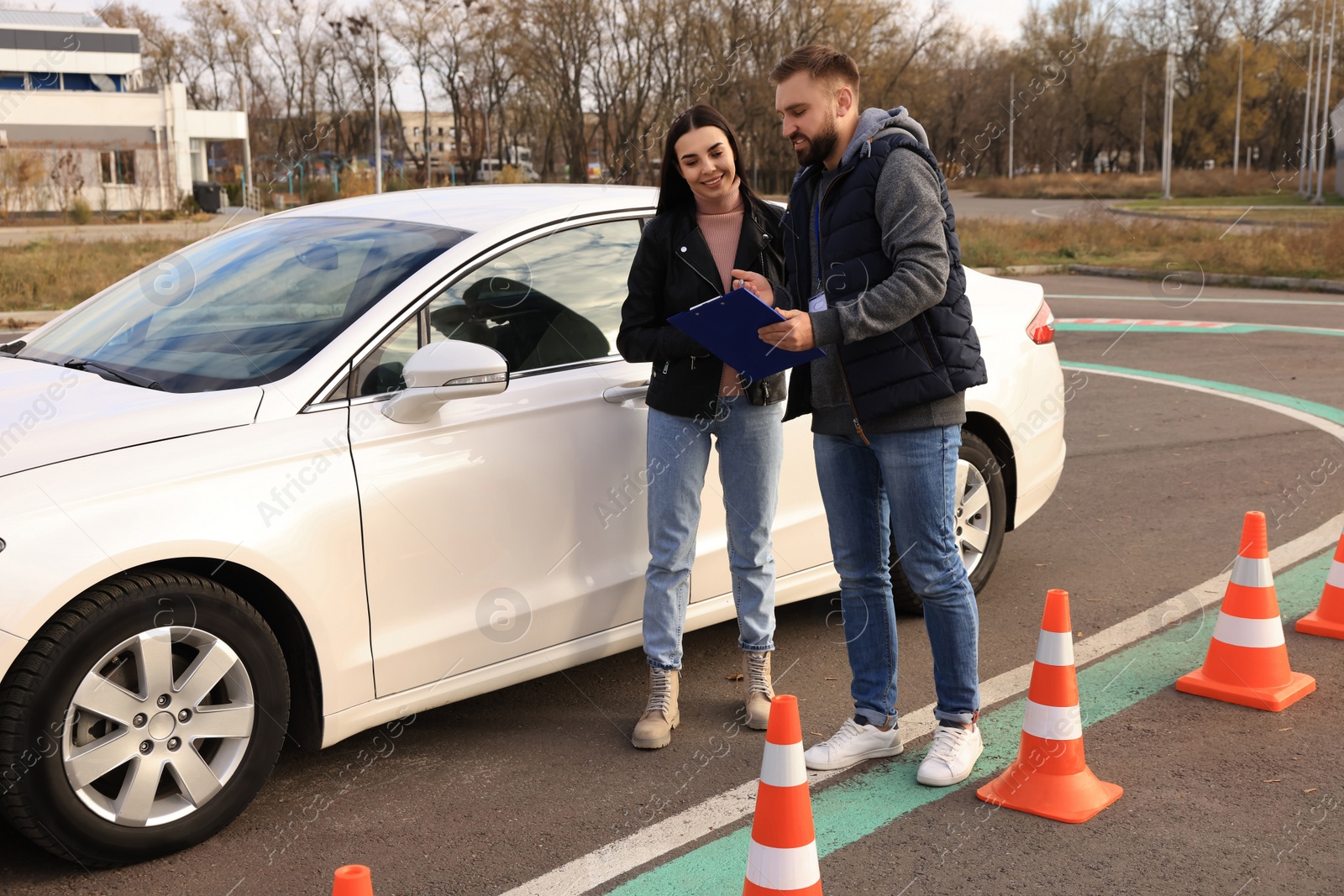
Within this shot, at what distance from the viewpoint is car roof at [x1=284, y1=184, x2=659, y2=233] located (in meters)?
3.87

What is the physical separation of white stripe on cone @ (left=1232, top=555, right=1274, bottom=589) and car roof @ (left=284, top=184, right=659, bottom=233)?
7.61ft

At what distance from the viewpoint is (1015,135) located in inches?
2611

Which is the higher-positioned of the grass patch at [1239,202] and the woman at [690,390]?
the grass patch at [1239,202]

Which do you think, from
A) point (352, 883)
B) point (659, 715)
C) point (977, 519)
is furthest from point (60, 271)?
point (352, 883)

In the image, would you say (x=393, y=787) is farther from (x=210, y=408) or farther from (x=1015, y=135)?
(x=1015, y=135)

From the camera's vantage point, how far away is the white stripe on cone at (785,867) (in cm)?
258

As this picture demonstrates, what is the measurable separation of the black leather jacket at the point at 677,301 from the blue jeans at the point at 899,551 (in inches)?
14.4

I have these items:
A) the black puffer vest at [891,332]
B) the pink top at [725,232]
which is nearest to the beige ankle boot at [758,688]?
the pink top at [725,232]

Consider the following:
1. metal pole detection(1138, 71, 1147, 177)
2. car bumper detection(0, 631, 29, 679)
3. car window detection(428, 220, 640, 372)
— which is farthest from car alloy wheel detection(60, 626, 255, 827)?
metal pole detection(1138, 71, 1147, 177)

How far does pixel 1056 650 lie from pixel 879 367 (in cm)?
91

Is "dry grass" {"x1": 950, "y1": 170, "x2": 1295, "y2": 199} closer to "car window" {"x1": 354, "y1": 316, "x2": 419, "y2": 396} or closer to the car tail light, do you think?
the car tail light

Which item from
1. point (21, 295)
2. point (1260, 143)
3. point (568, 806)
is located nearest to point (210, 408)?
point (568, 806)

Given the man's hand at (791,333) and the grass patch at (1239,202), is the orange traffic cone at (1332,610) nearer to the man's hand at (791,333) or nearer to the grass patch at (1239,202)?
the man's hand at (791,333)

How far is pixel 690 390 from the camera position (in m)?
3.64
